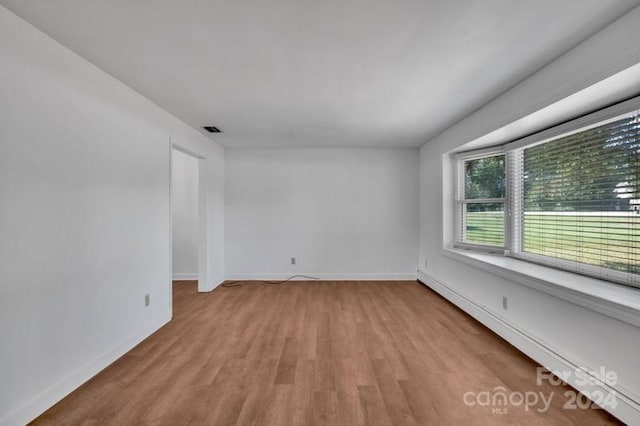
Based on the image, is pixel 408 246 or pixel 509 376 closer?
pixel 509 376

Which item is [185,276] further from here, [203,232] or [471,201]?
[471,201]

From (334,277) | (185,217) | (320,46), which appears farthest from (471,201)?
(185,217)

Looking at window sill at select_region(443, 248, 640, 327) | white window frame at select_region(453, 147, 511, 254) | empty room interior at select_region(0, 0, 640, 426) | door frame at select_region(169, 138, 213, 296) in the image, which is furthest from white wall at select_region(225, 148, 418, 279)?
window sill at select_region(443, 248, 640, 327)

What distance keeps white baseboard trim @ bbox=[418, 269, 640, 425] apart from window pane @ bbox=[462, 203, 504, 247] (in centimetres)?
80

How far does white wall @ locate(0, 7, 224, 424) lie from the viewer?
4.86ft

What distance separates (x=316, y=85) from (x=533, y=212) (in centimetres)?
264

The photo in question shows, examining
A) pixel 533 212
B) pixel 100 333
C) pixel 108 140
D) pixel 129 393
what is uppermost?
pixel 108 140

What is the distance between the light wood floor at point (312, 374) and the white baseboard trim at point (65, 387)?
0.06m

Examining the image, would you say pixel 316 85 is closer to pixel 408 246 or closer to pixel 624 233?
pixel 624 233

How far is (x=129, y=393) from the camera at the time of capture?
5.97 ft

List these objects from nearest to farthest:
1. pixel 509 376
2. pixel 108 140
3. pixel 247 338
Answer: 1. pixel 509 376
2. pixel 108 140
3. pixel 247 338

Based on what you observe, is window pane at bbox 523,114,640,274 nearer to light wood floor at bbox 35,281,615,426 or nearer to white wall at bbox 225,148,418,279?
light wood floor at bbox 35,281,615,426

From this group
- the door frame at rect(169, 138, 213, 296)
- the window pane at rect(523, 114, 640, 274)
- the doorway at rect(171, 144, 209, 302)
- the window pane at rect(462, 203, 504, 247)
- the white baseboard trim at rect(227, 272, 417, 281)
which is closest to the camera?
the window pane at rect(523, 114, 640, 274)

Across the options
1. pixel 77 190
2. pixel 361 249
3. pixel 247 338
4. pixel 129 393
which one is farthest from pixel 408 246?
pixel 77 190
